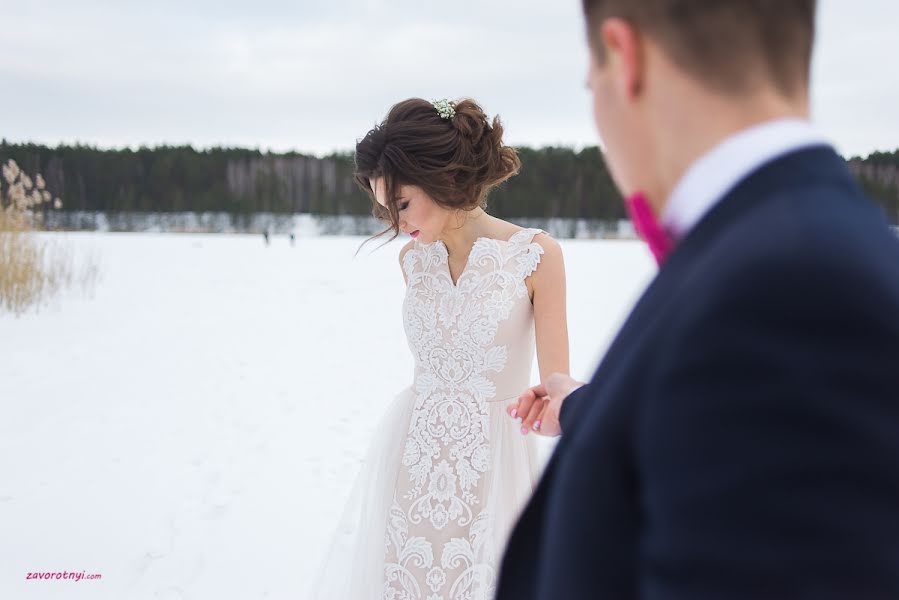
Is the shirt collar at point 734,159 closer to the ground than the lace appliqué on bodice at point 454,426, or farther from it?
farther from it

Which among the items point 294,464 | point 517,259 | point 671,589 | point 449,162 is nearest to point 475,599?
point 517,259

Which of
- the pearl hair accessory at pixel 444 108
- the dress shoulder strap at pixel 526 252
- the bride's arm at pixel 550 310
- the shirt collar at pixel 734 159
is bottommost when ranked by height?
the bride's arm at pixel 550 310

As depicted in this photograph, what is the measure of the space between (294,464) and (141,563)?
1417mm

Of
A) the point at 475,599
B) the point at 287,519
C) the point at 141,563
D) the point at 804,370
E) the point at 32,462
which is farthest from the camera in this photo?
the point at 32,462

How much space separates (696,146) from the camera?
67cm

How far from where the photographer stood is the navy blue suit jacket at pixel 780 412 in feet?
1.74

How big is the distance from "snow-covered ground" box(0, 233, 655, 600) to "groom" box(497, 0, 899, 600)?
3235mm

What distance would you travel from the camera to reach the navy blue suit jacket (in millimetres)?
530

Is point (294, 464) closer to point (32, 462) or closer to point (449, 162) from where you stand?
point (32, 462)

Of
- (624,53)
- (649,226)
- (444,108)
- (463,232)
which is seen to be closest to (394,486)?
(463,232)

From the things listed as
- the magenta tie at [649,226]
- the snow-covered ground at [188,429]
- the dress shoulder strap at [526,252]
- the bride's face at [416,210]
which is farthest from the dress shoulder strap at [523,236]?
the snow-covered ground at [188,429]

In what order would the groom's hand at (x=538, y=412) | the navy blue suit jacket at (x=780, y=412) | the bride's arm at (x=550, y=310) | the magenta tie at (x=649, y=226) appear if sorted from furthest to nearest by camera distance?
the bride's arm at (x=550, y=310) < the groom's hand at (x=538, y=412) < the magenta tie at (x=649, y=226) < the navy blue suit jacket at (x=780, y=412)

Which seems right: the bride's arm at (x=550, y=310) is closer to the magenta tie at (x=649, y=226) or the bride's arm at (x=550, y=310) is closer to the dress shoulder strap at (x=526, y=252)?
the dress shoulder strap at (x=526, y=252)

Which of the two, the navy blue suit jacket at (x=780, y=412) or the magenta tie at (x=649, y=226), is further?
the magenta tie at (x=649, y=226)
